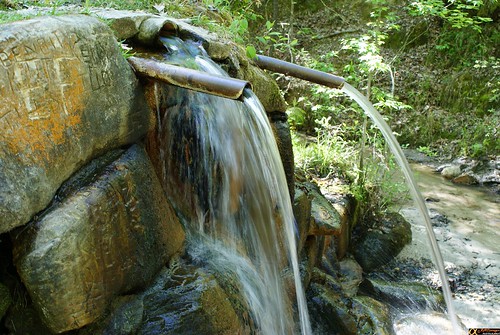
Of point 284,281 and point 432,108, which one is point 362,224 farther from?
point 432,108

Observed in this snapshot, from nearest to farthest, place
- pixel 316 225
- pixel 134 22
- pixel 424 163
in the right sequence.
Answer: pixel 134 22, pixel 316 225, pixel 424 163

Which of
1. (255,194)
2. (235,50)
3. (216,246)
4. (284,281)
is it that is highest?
(235,50)

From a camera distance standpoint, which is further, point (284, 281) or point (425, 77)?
point (425, 77)

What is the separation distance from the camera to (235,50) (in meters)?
3.87

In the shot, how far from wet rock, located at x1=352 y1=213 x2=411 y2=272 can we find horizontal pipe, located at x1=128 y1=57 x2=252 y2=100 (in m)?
3.74

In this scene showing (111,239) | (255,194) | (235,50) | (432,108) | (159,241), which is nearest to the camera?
(111,239)

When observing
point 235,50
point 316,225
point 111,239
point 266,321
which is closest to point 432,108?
point 316,225

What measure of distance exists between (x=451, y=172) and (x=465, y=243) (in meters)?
2.89

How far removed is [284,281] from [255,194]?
0.87 meters

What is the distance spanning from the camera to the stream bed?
484 cm

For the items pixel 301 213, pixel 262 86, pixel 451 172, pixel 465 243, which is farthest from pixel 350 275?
pixel 451 172

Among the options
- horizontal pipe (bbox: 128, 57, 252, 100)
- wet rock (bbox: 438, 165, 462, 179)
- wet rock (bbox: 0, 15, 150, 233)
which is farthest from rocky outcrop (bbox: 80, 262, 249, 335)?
wet rock (bbox: 438, 165, 462, 179)

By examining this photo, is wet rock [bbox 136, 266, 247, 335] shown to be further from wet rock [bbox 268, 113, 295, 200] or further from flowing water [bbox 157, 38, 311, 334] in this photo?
wet rock [bbox 268, 113, 295, 200]

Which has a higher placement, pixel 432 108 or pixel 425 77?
pixel 425 77
